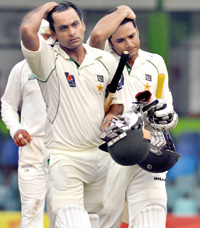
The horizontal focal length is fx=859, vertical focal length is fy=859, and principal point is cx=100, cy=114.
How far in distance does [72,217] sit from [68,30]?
1.21 meters

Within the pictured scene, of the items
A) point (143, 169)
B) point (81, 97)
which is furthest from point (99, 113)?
point (143, 169)

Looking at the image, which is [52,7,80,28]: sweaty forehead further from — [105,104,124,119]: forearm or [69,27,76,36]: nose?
[105,104,124,119]: forearm

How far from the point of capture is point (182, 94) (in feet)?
34.8

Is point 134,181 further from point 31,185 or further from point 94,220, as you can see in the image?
point 31,185

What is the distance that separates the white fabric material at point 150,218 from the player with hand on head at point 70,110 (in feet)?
1.01

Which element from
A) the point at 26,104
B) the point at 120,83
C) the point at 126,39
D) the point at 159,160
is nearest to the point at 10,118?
the point at 26,104

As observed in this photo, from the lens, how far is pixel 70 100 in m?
5.57

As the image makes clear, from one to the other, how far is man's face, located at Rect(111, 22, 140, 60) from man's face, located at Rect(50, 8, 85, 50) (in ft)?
1.72

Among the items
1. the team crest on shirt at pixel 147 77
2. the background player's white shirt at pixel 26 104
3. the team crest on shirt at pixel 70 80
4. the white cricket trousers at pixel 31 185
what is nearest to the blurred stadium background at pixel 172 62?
the white cricket trousers at pixel 31 185

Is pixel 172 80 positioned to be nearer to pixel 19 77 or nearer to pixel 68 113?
pixel 19 77

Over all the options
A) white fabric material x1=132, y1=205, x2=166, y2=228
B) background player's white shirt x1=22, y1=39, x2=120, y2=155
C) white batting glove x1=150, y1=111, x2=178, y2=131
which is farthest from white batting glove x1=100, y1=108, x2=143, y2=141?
white fabric material x1=132, y1=205, x2=166, y2=228

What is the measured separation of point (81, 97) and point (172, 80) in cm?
510

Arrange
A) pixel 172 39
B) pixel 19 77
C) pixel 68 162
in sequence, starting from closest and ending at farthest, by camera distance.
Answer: pixel 68 162, pixel 19 77, pixel 172 39

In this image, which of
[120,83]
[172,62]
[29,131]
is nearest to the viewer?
[120,83]
